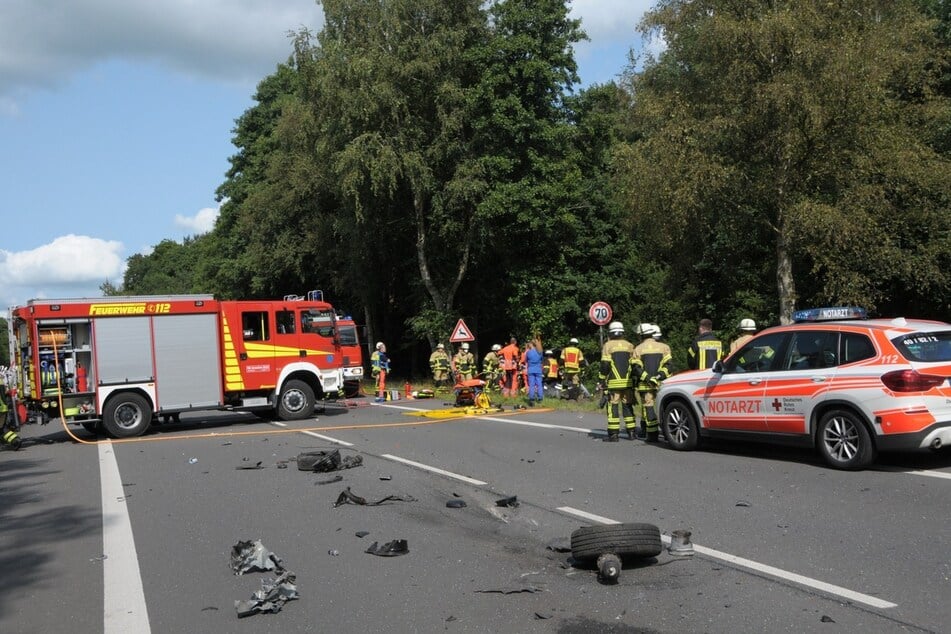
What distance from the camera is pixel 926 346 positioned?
927cm

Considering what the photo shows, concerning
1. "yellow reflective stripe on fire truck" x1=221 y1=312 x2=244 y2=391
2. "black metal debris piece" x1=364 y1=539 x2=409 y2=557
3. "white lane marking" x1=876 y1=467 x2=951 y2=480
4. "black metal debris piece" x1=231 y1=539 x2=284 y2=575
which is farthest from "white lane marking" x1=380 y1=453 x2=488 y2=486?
"yellow reflective stripe on fire truck" x1=221 y1=312 x2=244 y2=391

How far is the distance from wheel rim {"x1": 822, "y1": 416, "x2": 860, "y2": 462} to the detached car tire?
4.24 meters

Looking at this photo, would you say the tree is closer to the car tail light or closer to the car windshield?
the car windshield

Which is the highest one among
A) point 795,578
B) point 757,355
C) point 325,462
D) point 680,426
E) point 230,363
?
point 230,363

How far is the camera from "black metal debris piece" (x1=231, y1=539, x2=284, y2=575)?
639cm

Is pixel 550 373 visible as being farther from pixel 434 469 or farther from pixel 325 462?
pixel 325 462

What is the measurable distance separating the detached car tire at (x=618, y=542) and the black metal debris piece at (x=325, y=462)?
5.64 meters

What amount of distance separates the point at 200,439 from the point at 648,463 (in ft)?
30.0

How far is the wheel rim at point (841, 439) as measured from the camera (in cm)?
937

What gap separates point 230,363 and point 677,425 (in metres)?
10.6

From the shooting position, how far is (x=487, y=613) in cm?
520

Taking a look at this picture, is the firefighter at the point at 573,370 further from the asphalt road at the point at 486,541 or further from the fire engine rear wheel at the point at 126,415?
the fire engine rear wheel at the point at 126,415

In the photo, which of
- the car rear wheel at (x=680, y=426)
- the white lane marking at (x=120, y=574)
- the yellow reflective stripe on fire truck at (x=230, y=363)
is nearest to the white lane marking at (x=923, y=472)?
the car rear wheel at (x=680, y=426)

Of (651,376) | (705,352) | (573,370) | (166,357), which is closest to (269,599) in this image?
(651,376)
